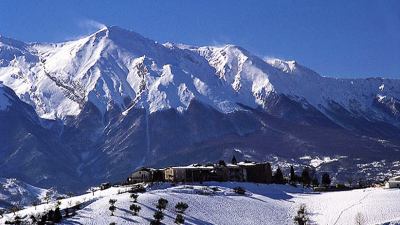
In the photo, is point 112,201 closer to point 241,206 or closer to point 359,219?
point 241,206

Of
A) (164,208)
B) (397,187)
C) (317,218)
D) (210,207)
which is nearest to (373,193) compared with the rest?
(397,187)

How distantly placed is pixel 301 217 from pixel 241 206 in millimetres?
11299

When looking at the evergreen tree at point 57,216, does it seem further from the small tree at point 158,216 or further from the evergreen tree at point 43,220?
the small tree at point 158,216

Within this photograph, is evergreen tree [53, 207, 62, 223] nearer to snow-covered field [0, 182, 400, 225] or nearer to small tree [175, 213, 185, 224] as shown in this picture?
snow-covered field [0, 182, 400, 225]

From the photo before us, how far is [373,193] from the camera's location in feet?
552

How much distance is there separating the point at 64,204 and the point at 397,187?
219ft

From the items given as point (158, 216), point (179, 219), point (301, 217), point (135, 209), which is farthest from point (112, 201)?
point (301, 217)

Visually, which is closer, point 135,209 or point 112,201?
point 135,209

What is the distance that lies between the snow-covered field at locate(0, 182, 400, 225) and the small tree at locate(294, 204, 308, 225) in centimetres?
127

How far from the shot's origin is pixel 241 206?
15312cm

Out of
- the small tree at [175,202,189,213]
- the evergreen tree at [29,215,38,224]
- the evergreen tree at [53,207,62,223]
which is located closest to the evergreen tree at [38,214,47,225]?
the evergreen tree at [29,215,38,224]

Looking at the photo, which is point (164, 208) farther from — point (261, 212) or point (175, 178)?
point (175, 178)

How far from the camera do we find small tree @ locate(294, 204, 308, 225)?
473 ft

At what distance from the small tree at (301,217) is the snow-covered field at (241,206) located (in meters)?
1.27
